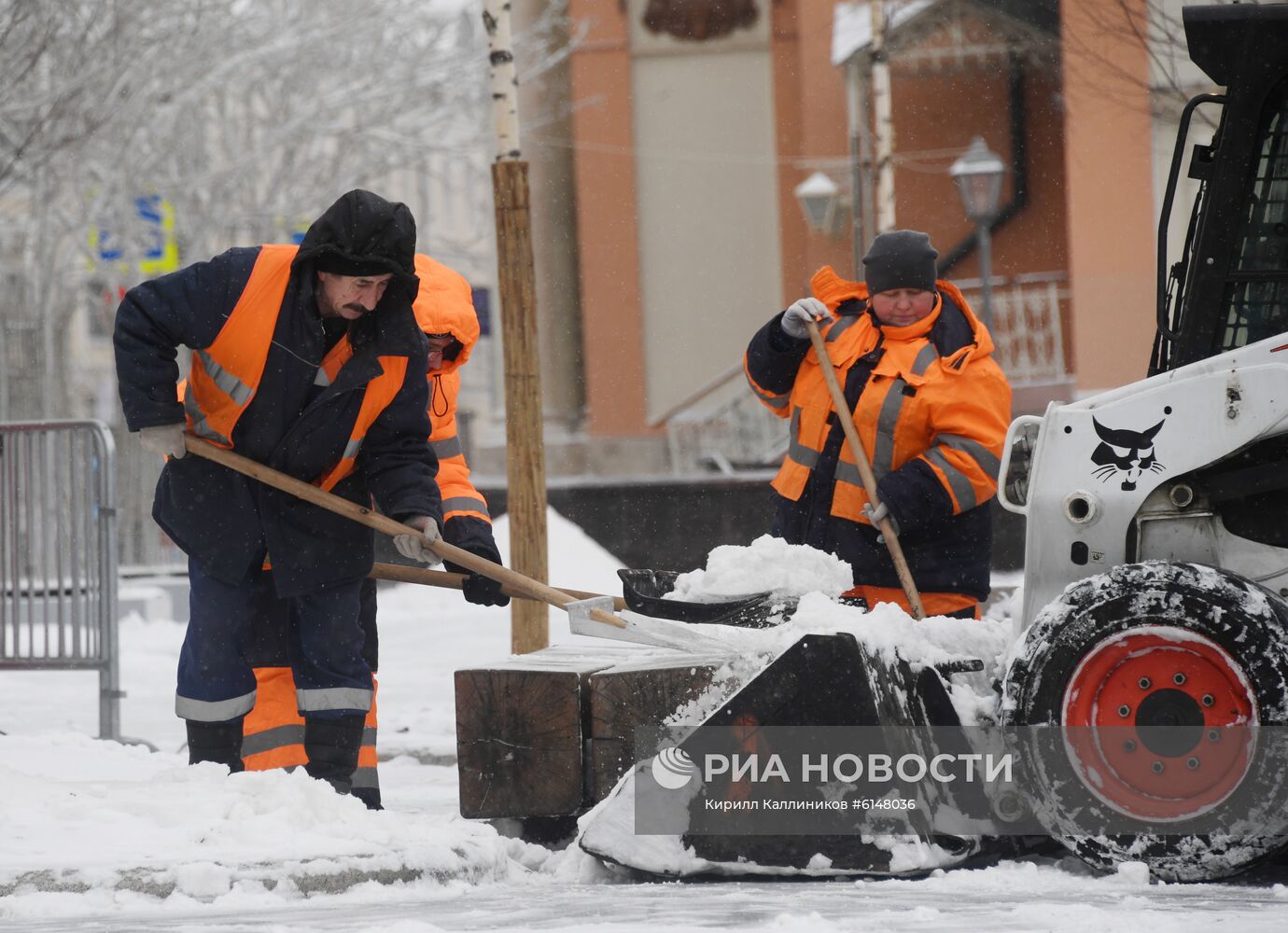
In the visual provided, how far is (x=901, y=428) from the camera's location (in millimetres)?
5102

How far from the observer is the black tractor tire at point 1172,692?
3715 millimetres

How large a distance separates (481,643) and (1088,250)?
24.9 feet

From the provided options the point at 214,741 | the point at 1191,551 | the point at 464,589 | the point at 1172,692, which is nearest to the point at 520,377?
the point at 464,589

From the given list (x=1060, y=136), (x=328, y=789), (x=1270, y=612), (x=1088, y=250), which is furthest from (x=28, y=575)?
(x=1060, y=136)

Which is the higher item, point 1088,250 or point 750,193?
point 750,193

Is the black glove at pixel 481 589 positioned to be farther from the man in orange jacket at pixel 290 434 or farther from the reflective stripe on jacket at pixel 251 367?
the reflective stripe on jacket at pixel 251 367

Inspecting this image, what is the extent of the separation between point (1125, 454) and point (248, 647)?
2.38 meters

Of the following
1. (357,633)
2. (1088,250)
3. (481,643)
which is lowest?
(481,643)

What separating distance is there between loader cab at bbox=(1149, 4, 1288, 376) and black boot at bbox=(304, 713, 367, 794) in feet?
7.71

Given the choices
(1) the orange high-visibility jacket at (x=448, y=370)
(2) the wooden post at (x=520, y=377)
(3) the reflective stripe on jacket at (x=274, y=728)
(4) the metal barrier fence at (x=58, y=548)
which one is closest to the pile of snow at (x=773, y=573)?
(1) the orange high-visibility jacket at (x=448, y=370)

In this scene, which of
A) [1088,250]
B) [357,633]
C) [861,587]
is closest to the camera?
[357,633]

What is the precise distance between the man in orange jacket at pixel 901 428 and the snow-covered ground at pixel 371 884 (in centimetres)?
120

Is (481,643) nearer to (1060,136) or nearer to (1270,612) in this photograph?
(1270,612)

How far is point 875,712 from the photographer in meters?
3.95
